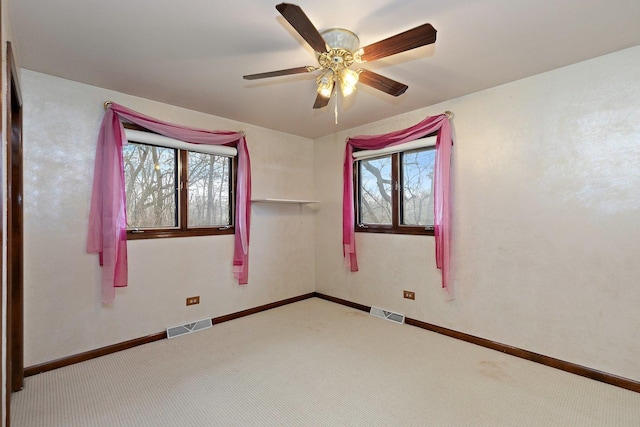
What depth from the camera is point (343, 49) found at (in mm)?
1885

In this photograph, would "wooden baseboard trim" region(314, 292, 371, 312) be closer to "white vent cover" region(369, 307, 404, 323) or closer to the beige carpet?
"white vent cover" region(369, 307, 404, 323)

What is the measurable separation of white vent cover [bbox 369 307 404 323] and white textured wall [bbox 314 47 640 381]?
17 centimetres

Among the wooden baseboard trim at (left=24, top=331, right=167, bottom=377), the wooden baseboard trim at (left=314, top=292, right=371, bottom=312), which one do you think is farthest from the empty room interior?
the wooden baseboard trim at (left=314, top=292, right=371, bottom=312)

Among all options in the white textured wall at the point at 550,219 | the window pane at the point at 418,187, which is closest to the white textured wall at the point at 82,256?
the window pane at the point at 418,187

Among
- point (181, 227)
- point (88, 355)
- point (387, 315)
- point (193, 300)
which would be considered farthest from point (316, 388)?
point (181, 227)

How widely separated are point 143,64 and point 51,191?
4.22 ft

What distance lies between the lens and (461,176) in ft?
10.1

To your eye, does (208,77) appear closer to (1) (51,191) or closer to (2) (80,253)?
(1) (51,191)

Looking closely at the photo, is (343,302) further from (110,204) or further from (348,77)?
(348,77)

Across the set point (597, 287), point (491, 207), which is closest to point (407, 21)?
point (491, 207)

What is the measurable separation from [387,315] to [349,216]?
1257mm

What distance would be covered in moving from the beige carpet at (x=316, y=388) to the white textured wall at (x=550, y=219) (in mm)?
298

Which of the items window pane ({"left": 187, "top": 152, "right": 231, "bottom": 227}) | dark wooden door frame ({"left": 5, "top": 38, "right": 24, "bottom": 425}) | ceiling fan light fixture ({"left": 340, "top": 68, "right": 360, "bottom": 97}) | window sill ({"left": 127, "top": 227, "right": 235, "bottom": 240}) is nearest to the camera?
ceiling fan light fixture ({"left": 340, "top": 68, "right": 360, "bottom": 97})

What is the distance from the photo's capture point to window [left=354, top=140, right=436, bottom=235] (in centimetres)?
341
